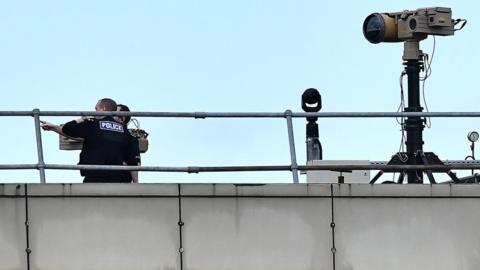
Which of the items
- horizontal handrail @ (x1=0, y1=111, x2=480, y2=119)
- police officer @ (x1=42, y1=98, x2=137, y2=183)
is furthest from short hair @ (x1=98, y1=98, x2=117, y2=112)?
horizontal handrail @ (x1=0, y1=111, x2=480, y2=119)

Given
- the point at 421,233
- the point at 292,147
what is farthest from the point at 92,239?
the point at 421,233

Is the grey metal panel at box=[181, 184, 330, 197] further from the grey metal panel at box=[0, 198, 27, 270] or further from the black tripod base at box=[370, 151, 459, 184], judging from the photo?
the grey metal panel at box=[0, 198, 27, 270]

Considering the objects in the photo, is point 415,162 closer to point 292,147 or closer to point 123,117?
point 292,147

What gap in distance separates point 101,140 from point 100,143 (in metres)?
0.03

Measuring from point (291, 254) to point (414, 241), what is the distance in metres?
1.24

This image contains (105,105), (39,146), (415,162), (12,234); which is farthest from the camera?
(415,162)

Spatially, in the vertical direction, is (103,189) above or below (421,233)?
above

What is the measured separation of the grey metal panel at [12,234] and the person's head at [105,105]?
48.2 inches

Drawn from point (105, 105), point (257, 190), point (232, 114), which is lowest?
point (257, 190)

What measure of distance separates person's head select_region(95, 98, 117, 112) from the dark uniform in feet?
0.28

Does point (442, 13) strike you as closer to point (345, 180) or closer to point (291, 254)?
point (345, 180)

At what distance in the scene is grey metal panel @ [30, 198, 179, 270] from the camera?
15.3 m

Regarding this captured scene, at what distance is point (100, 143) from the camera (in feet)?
51.0

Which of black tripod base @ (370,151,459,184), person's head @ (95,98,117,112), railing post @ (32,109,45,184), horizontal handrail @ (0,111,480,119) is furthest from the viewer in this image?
black tripod base @ (370,151,459,184)
